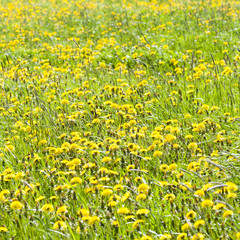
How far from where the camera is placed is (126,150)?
2945 mm

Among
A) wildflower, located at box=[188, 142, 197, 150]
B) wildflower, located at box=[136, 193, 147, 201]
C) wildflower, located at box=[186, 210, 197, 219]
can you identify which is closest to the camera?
wildflower, located at box=[186, 210, 197, 219]

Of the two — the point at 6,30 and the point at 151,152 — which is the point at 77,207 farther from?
the point at 6,30

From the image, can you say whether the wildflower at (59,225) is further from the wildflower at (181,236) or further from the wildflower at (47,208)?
the wildflower at (181,236)

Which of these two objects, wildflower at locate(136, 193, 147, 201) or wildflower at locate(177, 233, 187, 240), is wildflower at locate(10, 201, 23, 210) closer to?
wildflower at locate(136, 193, 147, 201)

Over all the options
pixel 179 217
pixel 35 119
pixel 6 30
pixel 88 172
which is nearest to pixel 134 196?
pixel 179 217

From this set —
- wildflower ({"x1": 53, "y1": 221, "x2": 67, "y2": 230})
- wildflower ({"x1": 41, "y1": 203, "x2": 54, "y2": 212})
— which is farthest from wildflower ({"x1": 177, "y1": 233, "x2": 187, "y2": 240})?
wildflower ({"x1": 41, "y1": 203, "x2": 54, "y2": 212})

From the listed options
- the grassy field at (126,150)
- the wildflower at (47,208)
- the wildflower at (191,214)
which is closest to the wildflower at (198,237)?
the grassy field at (126,150)

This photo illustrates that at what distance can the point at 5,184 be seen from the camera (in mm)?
2686

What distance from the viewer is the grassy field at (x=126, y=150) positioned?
6.61 ft

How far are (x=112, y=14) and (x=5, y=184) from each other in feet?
26.4

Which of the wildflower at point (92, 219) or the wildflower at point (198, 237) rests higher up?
the wildflower at point (198, 237)

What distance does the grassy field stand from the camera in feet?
6.61

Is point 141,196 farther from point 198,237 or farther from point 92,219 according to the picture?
point 198,237

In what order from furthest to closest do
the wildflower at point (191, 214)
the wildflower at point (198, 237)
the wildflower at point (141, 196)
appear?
the wildflower at point (141, 196) → the wildflower at point (191, 214) → the wildflower at point (198, 237)
